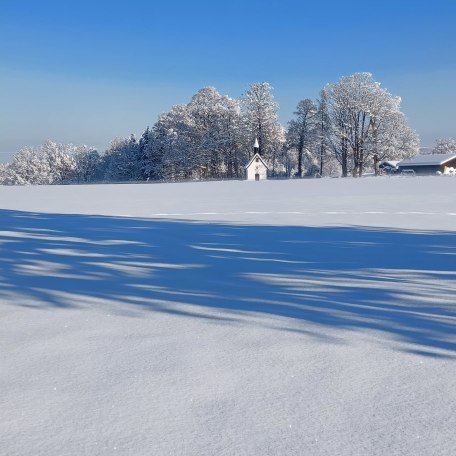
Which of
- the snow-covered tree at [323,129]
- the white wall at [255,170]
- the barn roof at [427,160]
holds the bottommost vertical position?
the white wall at [255,170]

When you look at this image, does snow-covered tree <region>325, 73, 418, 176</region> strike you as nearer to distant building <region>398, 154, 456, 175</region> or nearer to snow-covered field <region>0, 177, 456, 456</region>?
distant building <region>398, 154, 456, 175</region>

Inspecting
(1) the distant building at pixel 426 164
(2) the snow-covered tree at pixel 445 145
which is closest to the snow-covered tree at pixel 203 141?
(1) the distant building at pixel 426 164

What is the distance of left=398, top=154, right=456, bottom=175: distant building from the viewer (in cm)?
5275

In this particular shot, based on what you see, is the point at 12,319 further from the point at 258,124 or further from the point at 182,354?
the point at 258,124

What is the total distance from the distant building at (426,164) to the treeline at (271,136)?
124cm

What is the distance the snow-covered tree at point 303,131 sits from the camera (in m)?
52.0

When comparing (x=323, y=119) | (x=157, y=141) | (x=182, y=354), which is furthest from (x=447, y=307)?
(x=157, y=141)

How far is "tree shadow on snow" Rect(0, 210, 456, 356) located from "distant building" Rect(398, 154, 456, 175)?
156 feet

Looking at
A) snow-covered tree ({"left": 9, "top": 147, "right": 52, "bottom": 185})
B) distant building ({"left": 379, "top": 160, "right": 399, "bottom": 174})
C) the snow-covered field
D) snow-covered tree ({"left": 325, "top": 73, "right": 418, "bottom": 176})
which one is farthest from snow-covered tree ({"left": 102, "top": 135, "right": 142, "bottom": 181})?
the snow-covered field

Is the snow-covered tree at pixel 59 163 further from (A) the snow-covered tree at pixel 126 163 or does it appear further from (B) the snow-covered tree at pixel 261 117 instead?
(B) the snow-covered tree at pixel 261 117

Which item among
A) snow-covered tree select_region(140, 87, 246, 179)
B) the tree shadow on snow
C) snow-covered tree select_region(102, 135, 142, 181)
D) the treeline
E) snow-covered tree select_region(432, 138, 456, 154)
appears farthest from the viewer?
snow-covered tree select_region(432, 138, 456, 154)

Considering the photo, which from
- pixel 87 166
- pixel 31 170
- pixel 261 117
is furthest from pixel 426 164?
pixel 31 170

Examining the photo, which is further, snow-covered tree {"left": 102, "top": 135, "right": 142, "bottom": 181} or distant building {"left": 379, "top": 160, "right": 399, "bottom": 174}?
snow-covered tree {"left": 102, "top": 135, "right": 142, "bottom": 181}

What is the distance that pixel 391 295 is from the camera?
13.6 ft
